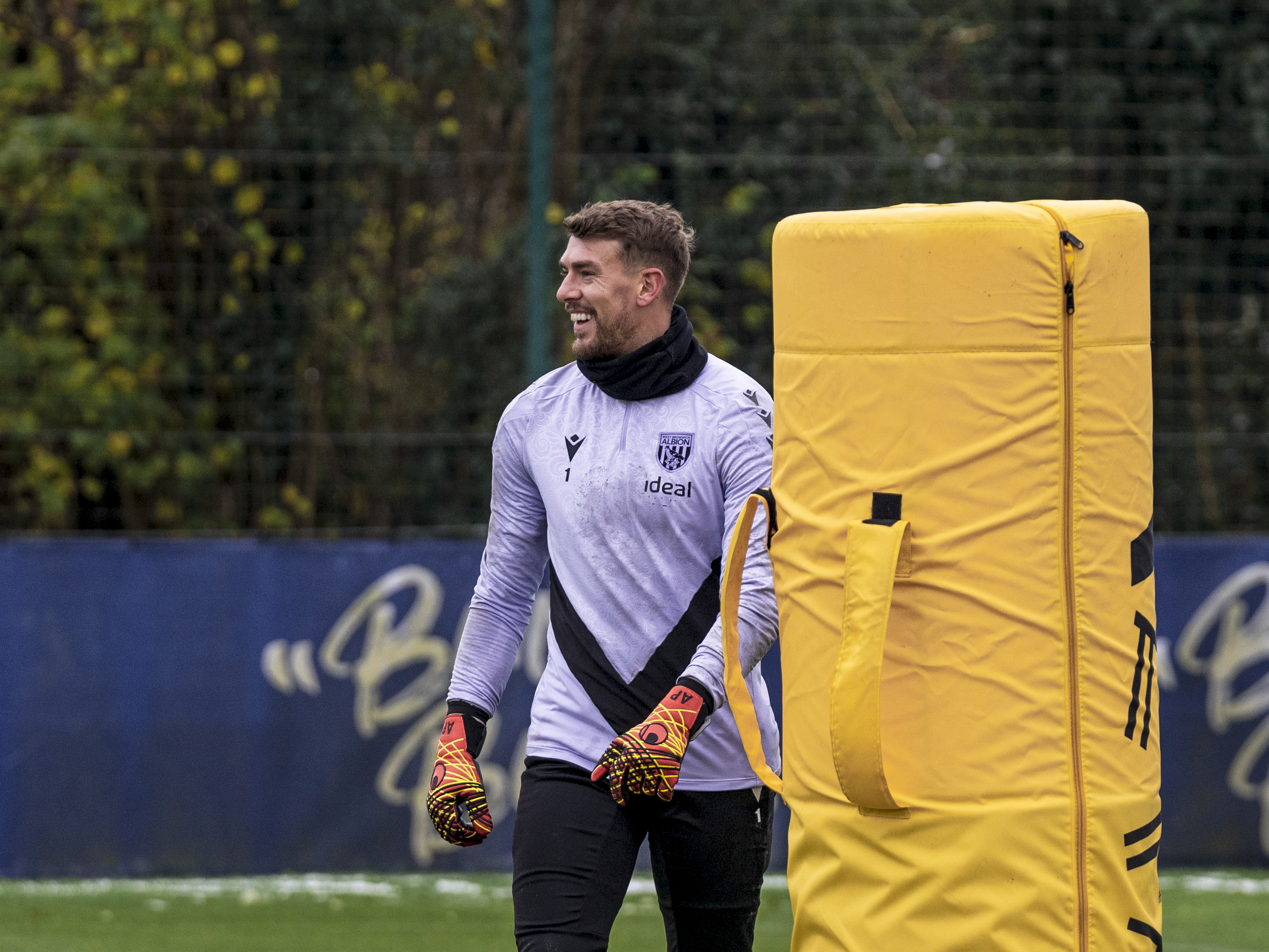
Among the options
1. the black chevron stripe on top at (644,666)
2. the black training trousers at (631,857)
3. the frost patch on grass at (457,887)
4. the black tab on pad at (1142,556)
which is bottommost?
the frost patch on grass at (457,887)

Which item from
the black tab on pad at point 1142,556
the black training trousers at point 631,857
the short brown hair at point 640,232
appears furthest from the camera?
the short brown hair at point 640,232

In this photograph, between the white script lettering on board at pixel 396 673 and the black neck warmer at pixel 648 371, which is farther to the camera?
the white script lettering on board at pixel 396 673

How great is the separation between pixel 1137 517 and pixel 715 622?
1047 mm

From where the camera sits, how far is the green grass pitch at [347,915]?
646 centimetres

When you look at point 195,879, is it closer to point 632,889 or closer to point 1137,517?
point 632,889

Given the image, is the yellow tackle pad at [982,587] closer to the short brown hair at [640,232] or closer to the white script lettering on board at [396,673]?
the short brown hair at [640,232]

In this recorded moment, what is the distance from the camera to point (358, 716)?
24.7 feet

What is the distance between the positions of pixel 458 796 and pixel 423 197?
5.08m

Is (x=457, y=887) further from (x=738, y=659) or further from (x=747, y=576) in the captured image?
(x=738, y=659)

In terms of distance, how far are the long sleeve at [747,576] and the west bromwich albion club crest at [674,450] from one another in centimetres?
7

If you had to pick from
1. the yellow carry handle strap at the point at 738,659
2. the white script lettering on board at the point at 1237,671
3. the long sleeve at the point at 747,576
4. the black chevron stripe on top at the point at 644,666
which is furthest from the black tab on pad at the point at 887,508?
the white script lettering on board at the point at 1237,671

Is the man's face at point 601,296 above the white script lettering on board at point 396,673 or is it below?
above

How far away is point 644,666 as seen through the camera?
145 inches

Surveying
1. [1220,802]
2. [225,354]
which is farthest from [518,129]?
[1220,802]
